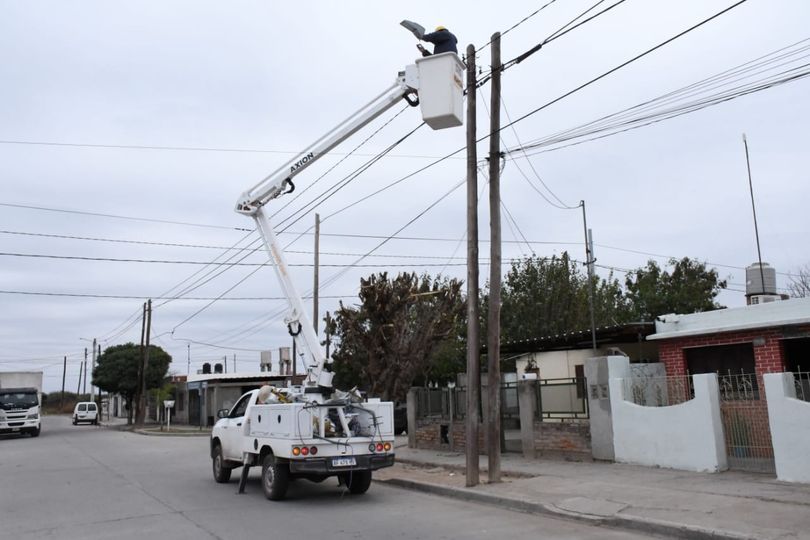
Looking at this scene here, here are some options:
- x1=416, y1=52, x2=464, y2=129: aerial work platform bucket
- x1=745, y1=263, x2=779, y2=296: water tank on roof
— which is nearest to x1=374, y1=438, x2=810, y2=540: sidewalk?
x1=416, y1=52, x2=464, y2=129: aerial work platform bucket

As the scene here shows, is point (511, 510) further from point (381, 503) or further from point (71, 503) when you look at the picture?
point (71, 503)

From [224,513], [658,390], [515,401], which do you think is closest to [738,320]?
[658,390]

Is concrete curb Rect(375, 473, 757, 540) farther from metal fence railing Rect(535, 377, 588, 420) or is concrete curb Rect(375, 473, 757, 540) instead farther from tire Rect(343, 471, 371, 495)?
metal fence railing Rect(535, 377, 588, 420)

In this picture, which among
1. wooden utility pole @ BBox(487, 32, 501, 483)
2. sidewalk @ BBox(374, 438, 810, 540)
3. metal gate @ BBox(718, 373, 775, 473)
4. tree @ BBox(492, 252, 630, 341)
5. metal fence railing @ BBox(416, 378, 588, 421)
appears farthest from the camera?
tree @ BBox(492, 252, 630, 341)

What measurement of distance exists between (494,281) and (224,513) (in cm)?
589

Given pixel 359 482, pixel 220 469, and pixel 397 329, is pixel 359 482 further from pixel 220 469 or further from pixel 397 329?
pixel 397 329

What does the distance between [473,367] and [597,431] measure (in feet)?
11.4

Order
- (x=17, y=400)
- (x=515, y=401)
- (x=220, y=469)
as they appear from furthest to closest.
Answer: (x=17, y=400), (x=515, y=401), (x=220, y=469)

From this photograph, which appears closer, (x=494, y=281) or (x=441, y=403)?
(x=494, y=281)

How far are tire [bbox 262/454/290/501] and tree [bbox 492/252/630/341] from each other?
19.6 metres

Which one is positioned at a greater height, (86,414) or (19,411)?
(19,411)

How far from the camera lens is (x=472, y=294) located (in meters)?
12.3

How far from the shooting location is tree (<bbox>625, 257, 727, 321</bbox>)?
34.2 metres

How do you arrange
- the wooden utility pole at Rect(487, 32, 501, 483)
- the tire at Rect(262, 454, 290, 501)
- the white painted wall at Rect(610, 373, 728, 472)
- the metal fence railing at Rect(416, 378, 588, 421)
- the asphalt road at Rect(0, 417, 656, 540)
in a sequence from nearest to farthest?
the asphalt road at Rect(0, 417, 656, 540) → the tire at Rect(262, 454, 290, 501) → the white painted wall at Rect(610, 373, 728, 472) → the wooden utility pole at Rect(487, 32, 501, 483) → the metal fence railing at Rect(416, 378, 588, 421)
